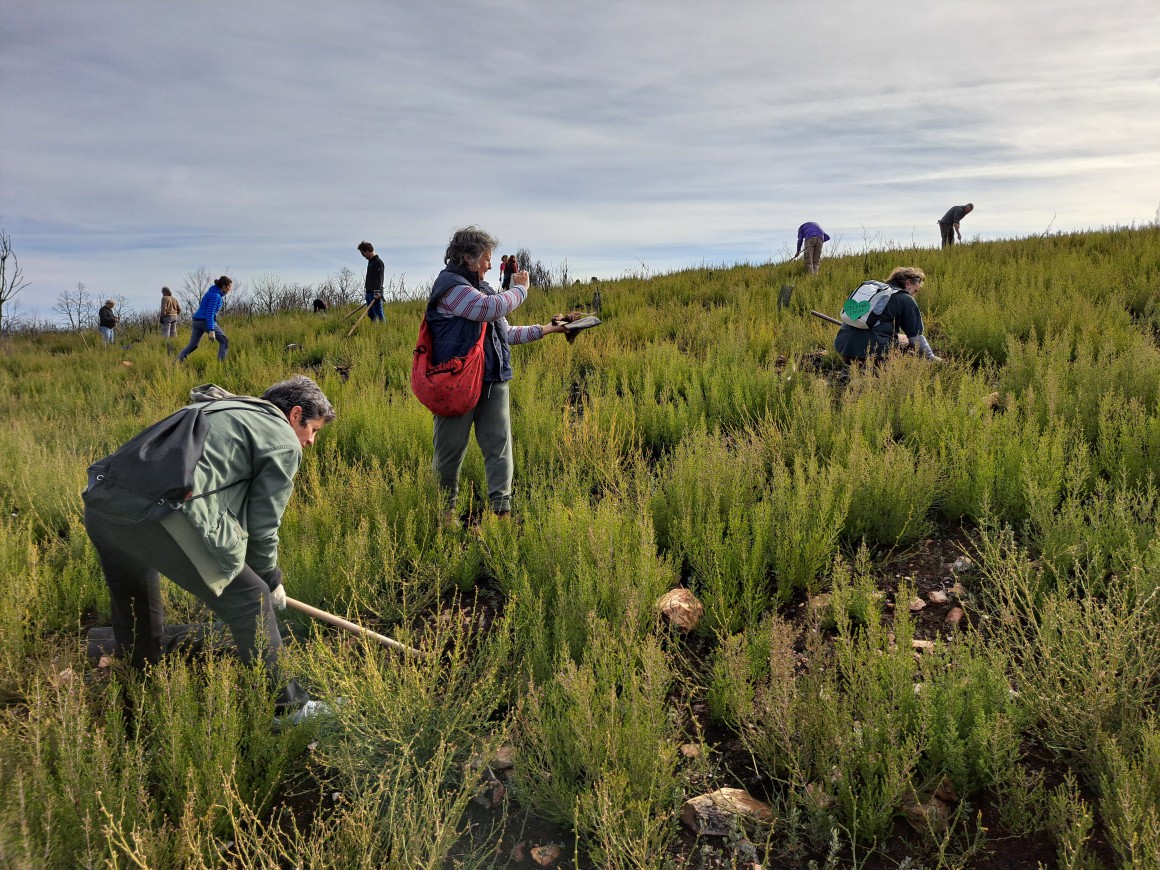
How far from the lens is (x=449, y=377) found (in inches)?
167

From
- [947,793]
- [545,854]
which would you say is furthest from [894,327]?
[545,854]

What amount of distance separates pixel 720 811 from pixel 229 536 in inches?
83.6

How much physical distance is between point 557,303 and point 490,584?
9.77 meters

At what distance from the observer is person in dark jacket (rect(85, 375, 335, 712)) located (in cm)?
269

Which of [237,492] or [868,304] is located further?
[868,304]

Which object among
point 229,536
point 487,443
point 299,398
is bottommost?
point 229,536

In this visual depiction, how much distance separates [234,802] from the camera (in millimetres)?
2416

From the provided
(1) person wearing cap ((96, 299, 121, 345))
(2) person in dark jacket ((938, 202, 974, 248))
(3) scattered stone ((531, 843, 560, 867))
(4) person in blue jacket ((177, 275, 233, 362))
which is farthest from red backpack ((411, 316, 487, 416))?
(1) person wearing cap ((96, 299, 121, 345))

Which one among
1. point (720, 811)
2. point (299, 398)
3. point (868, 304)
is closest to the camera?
point (720, 811)

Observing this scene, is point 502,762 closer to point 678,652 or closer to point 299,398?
point 678,652

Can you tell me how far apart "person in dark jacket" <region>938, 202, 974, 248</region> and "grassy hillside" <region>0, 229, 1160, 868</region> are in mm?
9190

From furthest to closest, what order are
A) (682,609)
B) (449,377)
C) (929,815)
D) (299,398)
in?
(449,377), (682,609), (299,398), (929,815)

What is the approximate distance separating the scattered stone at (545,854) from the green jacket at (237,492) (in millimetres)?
1575

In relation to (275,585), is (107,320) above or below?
above
